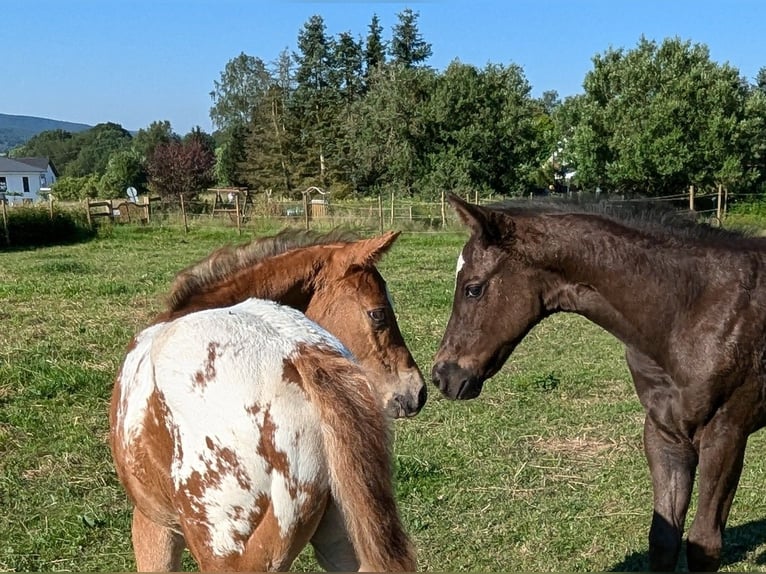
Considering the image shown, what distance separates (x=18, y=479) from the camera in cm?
469

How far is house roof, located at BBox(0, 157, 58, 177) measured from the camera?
266ft

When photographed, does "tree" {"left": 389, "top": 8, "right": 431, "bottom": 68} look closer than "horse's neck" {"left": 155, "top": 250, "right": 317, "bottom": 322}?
No

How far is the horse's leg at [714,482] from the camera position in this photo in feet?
10.1

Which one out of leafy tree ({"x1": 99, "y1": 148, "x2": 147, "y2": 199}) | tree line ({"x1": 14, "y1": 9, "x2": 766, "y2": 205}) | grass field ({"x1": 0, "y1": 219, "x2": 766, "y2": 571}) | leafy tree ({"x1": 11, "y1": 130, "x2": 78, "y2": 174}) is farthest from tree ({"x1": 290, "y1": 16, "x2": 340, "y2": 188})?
leafy tree ({"x1": 11, "y1": 130, "x2": 78, "y2": 174})

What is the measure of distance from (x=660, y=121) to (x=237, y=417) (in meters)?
32.7

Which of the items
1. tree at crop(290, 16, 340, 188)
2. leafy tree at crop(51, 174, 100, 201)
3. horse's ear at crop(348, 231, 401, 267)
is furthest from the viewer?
leafy tree at crop(51, 174, 100, 201)

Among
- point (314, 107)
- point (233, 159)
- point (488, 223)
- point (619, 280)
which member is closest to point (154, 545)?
point (488, 223)

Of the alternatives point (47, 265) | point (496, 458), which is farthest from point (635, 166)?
point (496, 458)

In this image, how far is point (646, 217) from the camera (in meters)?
3.38

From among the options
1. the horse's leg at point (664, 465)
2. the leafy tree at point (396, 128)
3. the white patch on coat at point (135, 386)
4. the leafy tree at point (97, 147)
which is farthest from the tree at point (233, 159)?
the white patch on coat at point (135, 386)

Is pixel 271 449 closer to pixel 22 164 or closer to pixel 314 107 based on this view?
pixel 314 107

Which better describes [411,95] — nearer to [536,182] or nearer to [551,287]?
[536,182]

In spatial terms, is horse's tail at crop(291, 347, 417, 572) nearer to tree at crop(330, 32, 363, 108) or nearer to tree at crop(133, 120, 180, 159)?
tree at crop(330, 32, 363, 108)

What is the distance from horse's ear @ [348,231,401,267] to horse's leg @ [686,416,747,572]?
5.08 ft
